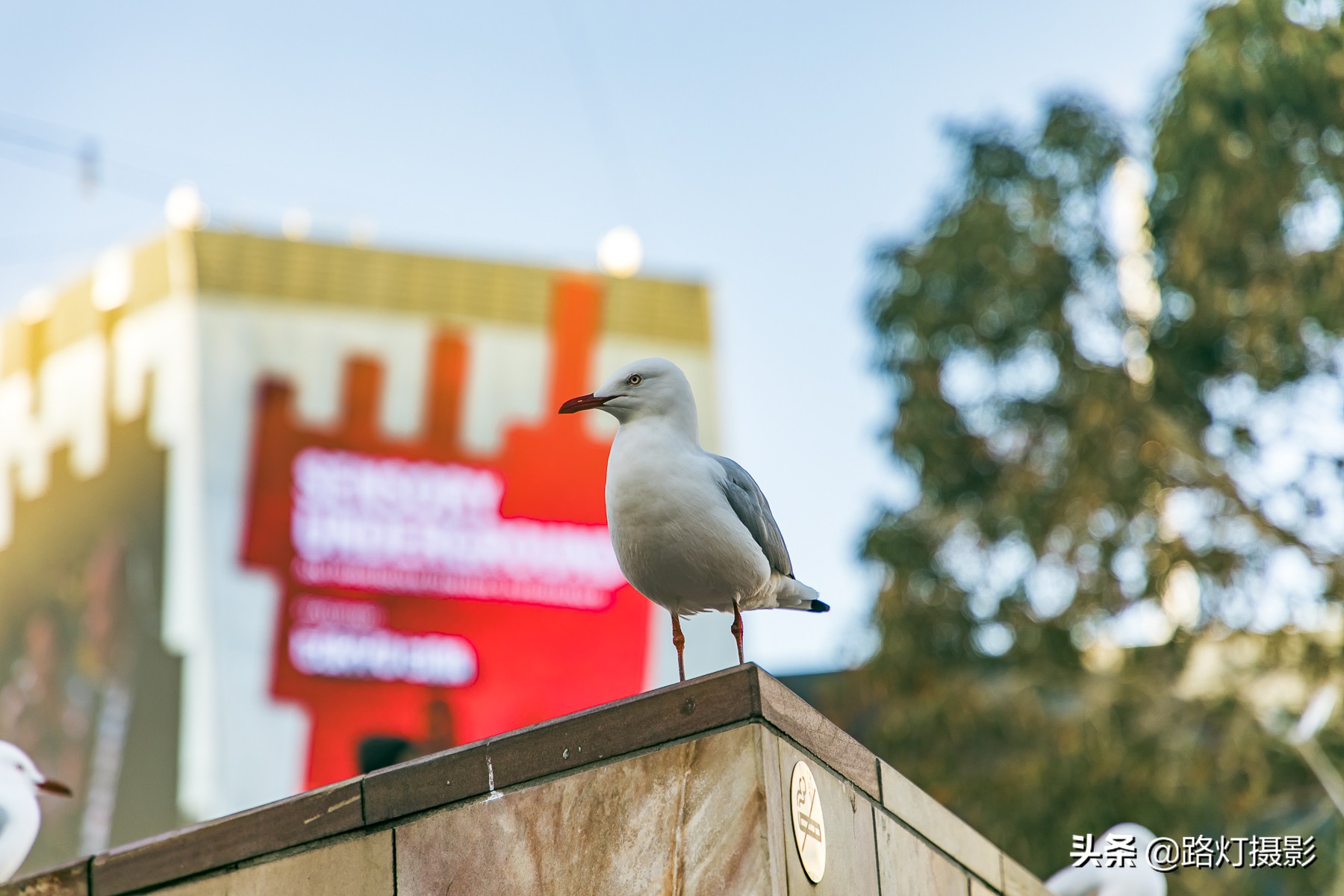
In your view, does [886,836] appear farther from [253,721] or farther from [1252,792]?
[253,721]

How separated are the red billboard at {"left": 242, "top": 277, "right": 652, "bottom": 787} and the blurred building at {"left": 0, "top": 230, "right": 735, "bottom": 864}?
0.03 m

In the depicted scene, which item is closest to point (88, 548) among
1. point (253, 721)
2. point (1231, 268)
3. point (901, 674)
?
point (253, 721)

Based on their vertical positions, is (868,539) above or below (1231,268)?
below

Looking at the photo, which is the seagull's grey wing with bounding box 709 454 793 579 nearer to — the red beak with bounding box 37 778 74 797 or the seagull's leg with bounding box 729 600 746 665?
the seagull's leg with bounding box 729 600 746 665

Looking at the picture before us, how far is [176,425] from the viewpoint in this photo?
57.9ft

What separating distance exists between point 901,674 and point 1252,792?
9.37 ft

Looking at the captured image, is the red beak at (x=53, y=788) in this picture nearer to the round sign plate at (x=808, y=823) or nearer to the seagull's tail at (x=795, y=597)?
the seagull's tail at (x=795, y=597)

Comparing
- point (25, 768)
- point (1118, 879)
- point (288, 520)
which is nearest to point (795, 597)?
point (1118, 879)

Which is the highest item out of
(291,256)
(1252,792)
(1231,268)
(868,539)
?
(291,256)

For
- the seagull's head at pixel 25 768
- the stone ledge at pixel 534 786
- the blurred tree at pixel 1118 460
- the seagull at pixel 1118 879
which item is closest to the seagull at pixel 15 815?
the seagull's head at pixel 25 768

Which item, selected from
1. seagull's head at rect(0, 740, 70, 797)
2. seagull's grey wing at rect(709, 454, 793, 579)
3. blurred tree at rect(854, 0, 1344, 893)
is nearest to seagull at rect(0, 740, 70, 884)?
seagull's head at rect(0, 740, 70, 797)

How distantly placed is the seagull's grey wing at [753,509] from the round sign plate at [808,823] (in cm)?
61

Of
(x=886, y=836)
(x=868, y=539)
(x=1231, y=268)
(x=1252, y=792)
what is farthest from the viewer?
(x=868, y=539)

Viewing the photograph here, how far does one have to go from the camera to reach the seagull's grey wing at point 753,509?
160 inches
